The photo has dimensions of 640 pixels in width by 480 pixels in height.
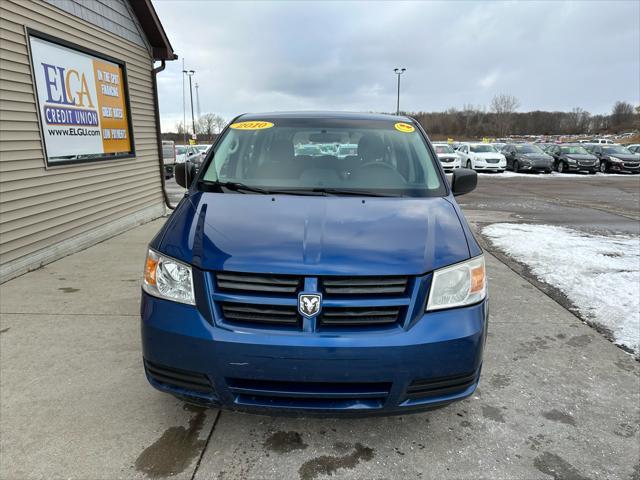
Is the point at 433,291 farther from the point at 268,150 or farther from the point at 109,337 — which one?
the point at 109,337

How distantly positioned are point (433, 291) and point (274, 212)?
987 mm

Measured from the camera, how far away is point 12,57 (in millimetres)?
5090

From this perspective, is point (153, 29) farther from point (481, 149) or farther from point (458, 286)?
point (481, 149)

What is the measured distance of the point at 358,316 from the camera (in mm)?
2010

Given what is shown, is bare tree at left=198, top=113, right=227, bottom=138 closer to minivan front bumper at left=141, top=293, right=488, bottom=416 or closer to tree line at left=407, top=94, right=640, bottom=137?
tree line at left=407, top=94, right=640, bottom=137

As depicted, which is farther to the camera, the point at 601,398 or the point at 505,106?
the point at 505,106

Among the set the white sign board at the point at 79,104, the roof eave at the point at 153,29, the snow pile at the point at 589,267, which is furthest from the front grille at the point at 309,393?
the roof eave at the point at 153,29

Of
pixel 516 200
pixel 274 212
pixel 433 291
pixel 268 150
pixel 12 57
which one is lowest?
pixel 516 200

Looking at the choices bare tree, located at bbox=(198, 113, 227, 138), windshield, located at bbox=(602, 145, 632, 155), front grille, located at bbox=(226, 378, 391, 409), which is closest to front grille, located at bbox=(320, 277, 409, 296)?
front grille, located at bbox=(226, 378, 391, 409)

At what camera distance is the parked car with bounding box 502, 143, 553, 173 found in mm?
23828

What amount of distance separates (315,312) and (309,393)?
37 centimetres

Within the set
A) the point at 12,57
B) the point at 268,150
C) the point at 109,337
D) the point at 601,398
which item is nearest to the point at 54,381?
the point at 109,337

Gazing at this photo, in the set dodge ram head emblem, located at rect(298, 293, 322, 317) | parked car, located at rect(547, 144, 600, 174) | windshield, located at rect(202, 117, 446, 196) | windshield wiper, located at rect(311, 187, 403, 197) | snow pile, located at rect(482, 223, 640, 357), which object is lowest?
snow pile, located at rect(482, 223, 640, 357)

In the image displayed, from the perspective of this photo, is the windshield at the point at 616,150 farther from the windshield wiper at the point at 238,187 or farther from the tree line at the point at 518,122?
the tree line at the point at 518,122
